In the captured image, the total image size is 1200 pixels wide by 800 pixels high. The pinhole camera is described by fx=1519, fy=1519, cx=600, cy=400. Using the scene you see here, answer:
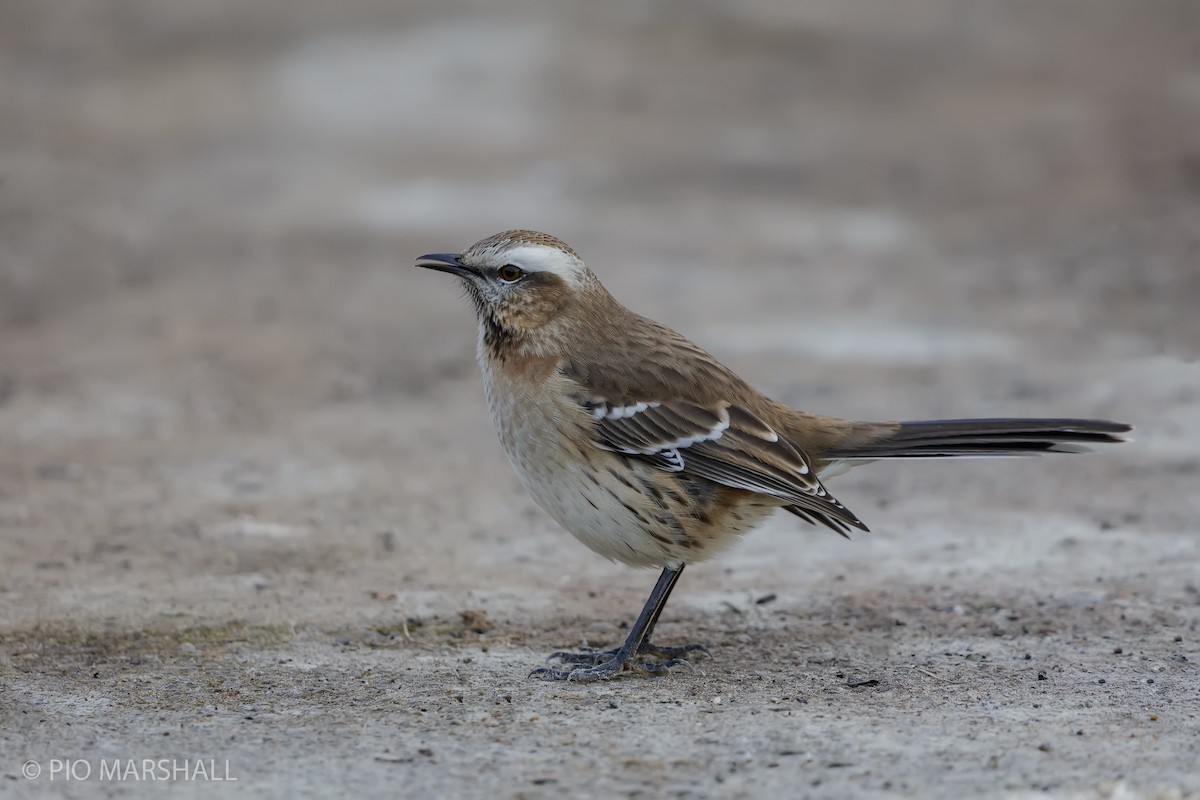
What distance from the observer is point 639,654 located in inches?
258

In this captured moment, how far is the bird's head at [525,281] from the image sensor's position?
685cm

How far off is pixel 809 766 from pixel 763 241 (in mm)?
9627

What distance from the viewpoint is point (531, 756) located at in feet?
17.0

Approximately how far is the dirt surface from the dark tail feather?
0.82 metres

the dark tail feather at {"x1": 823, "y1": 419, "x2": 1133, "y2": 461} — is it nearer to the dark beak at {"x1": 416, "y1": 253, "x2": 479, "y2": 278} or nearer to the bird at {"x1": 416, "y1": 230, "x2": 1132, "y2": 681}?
the bird at {"x1": 416, "y1": 230, "x2": 1132, "y2": 681}

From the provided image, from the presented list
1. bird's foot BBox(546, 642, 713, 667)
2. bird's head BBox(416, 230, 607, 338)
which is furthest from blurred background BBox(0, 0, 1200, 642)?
bird's head BBox(416, 230, 607, 338)

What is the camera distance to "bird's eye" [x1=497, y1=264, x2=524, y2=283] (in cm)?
688

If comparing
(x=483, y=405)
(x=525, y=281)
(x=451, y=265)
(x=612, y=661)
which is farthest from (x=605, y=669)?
(x=483, y=405)

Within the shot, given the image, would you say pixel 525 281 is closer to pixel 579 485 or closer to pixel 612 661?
pixel 579 485

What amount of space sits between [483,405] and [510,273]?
157 inches

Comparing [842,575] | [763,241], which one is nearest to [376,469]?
[842,575]

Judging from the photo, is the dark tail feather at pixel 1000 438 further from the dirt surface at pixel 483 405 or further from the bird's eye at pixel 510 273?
the bird's eye at pixel 510 273

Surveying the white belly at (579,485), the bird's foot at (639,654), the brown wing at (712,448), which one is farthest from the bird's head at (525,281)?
the bird's foot at (639,654)

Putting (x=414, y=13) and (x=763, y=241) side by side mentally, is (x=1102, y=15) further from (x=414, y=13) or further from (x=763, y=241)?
(x=414, y=13)
